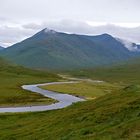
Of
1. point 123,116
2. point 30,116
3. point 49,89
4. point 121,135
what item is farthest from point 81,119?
point 49,89

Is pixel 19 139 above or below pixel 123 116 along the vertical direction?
below

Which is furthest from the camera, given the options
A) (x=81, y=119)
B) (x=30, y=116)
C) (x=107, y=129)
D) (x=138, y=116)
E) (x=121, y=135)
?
(x=30, y=116)

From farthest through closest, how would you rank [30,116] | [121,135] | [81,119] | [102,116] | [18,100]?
1. [18,100]
2. [30,116]
3. [81,119]
4. [102,116]
5. [121,135]

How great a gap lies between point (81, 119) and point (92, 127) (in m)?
9.12

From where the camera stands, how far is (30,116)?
80.2 metres

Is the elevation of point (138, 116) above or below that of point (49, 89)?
above

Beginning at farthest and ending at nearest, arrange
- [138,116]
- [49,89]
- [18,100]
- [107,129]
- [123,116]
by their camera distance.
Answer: [49,89] → [18,100] → [123,116] → [138,116] → [107,129]

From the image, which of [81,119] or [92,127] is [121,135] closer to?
[92,127]

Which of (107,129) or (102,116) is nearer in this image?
(107,129)

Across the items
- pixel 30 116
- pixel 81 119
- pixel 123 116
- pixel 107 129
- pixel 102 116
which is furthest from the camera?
pixel 30 116

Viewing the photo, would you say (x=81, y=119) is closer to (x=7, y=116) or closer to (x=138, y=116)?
(x=138, y=116)

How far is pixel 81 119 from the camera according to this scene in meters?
52.6

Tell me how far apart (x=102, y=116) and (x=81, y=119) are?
13.9 feet

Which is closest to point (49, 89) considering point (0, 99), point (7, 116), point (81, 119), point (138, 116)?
point (0, 99)
